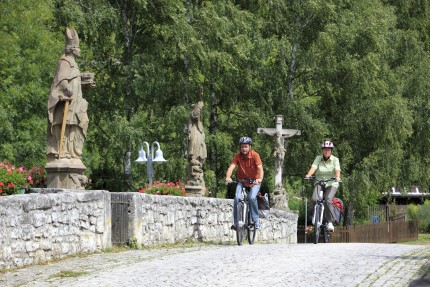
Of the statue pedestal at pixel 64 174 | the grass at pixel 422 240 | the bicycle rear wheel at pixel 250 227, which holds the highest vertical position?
the statue pedestal at pixel 64 174

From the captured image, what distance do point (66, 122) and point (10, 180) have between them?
5.18 ft

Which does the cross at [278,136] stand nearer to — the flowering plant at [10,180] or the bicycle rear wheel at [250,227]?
the bicycle rear wheel at [250,227]

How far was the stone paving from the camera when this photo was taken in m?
10.5

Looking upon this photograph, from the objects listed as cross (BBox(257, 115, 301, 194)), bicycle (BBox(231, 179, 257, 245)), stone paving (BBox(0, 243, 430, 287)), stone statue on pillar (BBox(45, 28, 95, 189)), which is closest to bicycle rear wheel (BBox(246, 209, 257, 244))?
bicycle (BBox(231, 179, 257, 245))

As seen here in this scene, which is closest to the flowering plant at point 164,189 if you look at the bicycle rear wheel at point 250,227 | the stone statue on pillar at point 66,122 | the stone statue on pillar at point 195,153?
the bicycle rear wheel at point 250,227

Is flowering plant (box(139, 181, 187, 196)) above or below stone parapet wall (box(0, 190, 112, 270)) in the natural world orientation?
above

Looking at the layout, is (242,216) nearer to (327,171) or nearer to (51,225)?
(327,171)

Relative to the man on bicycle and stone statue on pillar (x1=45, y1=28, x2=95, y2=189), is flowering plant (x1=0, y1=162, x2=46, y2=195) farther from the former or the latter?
the man on bicycle

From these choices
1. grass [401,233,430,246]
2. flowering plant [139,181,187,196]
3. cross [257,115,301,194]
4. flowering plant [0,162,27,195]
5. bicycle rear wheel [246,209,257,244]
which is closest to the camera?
flowering plant [0,162,27,195]

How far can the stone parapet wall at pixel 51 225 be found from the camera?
38.4 feet

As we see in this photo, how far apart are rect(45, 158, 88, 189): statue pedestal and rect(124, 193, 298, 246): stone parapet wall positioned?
2.94 feet

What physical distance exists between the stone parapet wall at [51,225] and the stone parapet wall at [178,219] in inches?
36.8

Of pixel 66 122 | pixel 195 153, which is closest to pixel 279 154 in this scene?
pixel 195 153

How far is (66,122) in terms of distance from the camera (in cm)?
1560
